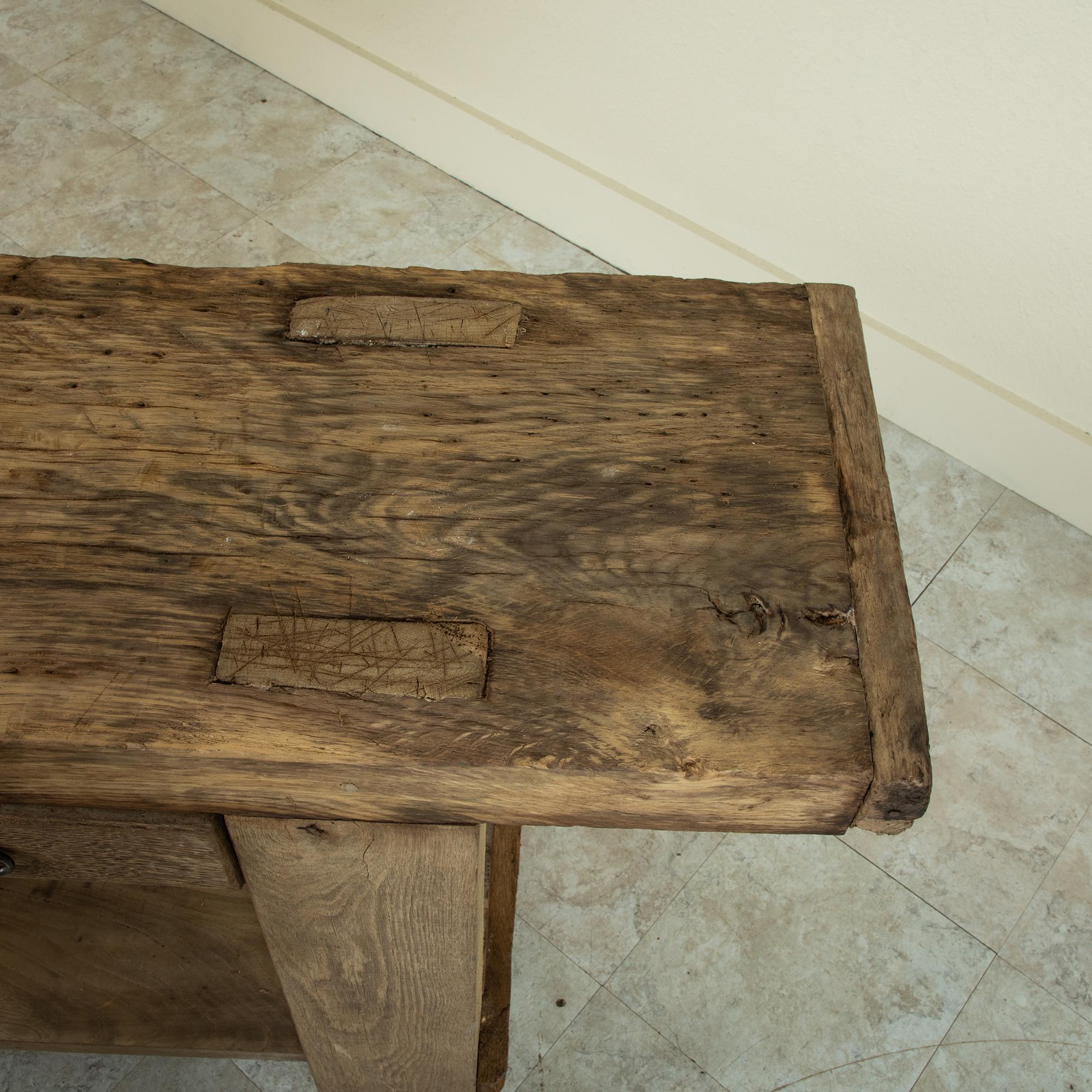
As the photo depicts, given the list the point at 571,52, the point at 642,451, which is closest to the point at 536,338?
the point at 642,451

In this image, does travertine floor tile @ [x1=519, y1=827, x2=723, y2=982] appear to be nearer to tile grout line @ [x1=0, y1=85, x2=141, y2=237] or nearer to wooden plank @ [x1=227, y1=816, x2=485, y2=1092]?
wooden plank @ [x1=227, y1=816, x2=485, y2=1092]

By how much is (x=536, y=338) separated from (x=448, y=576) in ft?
0.98

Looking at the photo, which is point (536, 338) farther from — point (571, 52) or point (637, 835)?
point (571, 52)

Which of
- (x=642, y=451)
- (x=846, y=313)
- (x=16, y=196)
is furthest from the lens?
(x=16, y=196)

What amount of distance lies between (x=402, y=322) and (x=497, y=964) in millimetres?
898

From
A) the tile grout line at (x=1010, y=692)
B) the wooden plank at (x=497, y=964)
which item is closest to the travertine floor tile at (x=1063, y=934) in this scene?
the tile grout line at (x=1010, y=692)

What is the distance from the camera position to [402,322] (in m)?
1.10

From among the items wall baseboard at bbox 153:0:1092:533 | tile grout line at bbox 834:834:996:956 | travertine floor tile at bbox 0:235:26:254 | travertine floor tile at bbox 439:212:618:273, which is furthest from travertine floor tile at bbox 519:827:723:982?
travertine floor tile at bbox 0:235:26:254

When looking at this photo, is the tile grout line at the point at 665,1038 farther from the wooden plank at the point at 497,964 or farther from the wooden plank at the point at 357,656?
the wooden plank at the point at 357,656

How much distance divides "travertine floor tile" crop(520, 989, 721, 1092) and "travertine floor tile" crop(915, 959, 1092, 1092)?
1.08 feet

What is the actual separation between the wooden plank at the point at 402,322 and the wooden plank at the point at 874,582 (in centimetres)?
33

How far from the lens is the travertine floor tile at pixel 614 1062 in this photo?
1.49m

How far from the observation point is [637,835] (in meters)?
1.70

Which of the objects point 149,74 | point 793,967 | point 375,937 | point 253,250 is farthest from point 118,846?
point 149,74
